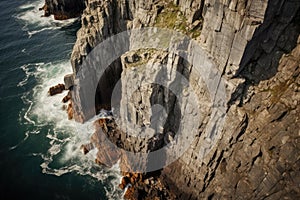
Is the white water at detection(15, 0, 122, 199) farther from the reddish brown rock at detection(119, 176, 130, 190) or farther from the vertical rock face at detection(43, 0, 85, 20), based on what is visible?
the vertical rock face at detection(43, 0, 85, 20)

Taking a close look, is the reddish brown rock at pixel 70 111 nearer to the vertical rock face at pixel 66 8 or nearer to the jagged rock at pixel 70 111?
the jagged rock at pixel 70 111

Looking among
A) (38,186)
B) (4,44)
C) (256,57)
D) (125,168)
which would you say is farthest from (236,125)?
(4,44)

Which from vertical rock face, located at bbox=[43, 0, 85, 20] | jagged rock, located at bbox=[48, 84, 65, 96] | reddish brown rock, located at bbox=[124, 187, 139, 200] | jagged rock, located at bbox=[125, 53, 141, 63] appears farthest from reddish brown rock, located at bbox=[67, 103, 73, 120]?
vertical rock face, located at bbox=[43, 0, 85, 20]

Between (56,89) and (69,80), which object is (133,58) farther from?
(56,89)

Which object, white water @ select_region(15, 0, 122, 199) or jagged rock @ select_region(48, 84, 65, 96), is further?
jagged rock @ select_region(48, 84, 65, 96)

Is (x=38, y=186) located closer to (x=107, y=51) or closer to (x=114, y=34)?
(x=107, y=51)
